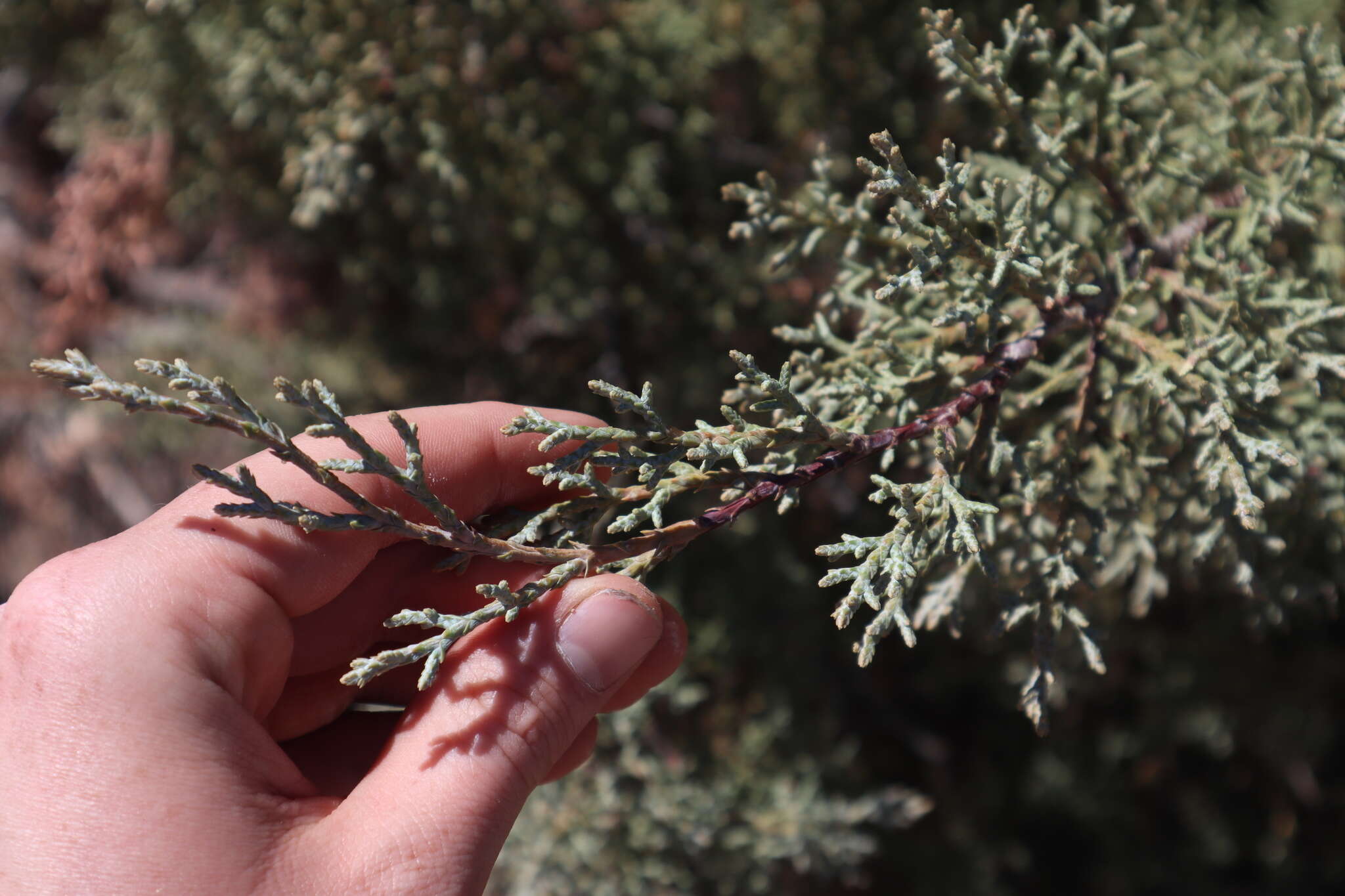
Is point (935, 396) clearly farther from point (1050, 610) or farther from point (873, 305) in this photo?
point (1050, 610)

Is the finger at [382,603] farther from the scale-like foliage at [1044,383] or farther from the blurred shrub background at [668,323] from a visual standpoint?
the blurred shrub background at [668,323]

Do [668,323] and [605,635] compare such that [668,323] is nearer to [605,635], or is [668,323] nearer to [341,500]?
[341,500]

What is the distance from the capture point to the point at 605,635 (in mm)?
1609

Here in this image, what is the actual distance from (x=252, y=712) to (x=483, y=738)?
0.44 meters

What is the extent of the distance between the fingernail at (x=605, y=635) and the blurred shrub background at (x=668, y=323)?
1457 mm

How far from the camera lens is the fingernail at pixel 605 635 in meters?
→ 1.60

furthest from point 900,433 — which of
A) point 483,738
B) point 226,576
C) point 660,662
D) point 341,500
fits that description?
point 226,576

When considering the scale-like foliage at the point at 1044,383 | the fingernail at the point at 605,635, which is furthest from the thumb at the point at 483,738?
the scale-like foliage at the point at 1044,383

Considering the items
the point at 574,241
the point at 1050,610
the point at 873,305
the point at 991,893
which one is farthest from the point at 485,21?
the point at 991,893

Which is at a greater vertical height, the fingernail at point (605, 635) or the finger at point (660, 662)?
the fingernail at point (605, 635)

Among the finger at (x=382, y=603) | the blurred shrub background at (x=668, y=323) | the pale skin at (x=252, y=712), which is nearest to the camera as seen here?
the pale skin at (x=252, y=712)

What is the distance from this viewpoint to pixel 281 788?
155 centimetres

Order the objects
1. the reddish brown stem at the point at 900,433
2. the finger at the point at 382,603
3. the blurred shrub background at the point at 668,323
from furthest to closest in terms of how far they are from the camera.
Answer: the blurred shrub background at the point at 668,323
the finger at the point at 382,603
the reddish brown stem at the point at 900,433

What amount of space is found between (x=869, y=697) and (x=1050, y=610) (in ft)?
7.51
